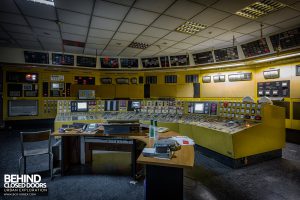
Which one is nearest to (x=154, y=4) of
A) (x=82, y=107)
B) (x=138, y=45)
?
(x=138, y=45)

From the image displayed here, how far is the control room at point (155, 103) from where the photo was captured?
2488mm

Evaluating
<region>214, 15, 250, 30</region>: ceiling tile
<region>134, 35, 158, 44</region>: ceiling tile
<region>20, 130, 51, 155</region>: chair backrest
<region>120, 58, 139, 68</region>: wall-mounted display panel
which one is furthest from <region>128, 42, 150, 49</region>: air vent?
<region>20, 130, 51, 155</region>: chair backrest

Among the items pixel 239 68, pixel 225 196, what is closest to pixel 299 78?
pixel 239 68

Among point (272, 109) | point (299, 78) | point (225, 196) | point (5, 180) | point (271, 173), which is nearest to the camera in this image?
point (225, 196)

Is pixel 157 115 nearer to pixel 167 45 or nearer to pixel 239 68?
pixel 167 45

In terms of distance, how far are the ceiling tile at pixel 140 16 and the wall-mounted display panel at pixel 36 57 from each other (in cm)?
401

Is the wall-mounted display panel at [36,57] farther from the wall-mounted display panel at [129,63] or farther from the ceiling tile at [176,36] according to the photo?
the ceiling tile at [176,36]

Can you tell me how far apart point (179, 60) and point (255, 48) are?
238 centimetres

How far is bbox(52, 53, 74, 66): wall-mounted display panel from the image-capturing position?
618cm

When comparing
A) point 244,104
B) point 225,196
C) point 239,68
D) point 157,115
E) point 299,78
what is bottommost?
point 225,196

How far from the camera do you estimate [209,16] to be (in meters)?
3.43

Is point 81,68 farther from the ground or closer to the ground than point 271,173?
farther from the ground

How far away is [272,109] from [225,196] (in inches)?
83.4

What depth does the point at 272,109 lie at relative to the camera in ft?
11.2
